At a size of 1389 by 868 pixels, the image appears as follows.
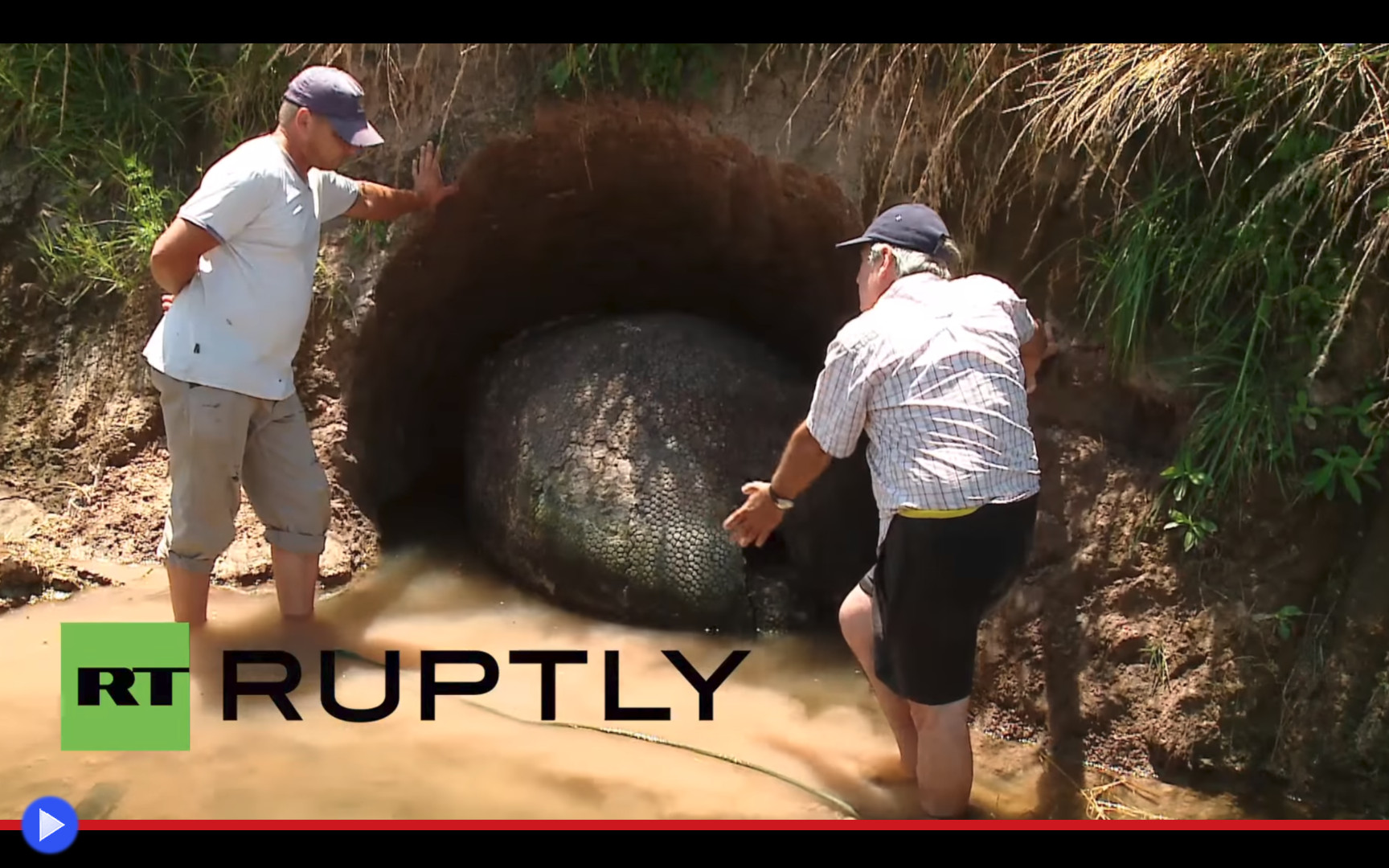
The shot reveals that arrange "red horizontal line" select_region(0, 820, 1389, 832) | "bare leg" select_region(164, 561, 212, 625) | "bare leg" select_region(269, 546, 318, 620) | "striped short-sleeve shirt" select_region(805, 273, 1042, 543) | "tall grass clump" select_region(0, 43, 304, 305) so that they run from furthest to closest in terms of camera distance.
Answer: "tall grass clump" select_region(0, 43, 304, 305) < "bare leg" select_region(269, 546, 318, 620) < "bare leg" select_region(164, 561, 212, 625) < "red horizontal line" select_region(0, 820, 1389, 832) < "striped short-sleeve shirt" select_region(805, 273, 1042, 543)

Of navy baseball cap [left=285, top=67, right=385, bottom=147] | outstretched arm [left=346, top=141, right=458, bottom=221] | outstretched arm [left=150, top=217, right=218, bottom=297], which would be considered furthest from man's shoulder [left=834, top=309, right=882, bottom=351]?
outstretched arm [left=346, top=141, right=458, bottom=221]

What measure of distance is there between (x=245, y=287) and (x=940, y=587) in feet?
5.65

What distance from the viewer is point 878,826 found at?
101 inches

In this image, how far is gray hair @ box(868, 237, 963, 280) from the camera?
8.27ft

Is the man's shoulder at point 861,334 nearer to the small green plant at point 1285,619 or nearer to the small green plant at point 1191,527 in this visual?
the small green plant at point 1191,527

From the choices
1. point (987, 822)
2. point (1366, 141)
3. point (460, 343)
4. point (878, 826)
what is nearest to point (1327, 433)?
point (1366, 141)

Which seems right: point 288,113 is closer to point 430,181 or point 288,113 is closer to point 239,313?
point 239,313

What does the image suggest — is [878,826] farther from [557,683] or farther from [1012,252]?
[1012,252]

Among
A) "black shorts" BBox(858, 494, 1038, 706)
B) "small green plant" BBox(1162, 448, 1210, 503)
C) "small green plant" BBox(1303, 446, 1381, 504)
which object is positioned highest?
"small green plant" BBox(1303, 446, 1381, 504)

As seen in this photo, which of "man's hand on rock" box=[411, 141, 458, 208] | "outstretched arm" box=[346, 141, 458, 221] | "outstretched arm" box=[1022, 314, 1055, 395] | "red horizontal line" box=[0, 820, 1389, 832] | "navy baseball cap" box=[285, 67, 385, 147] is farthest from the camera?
"man's hand on rock" box=[411, 141, 458, 208]

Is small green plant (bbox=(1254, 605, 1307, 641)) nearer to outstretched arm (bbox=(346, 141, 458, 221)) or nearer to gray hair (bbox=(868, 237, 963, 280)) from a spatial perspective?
gray hair (bbox=(868, 237, 963, 280))

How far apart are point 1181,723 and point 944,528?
2.98 feet

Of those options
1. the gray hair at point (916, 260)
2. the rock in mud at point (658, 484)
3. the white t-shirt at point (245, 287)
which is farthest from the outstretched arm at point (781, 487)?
the white t-shirt at point (245, 287)

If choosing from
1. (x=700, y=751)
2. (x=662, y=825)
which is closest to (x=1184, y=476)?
(x=700, y=751)
